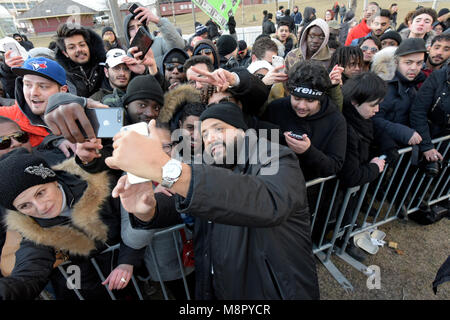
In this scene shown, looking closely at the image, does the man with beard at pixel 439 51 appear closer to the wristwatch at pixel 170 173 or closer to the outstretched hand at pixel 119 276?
the wristwatch at pixel 170 173

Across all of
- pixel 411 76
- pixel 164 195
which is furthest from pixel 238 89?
pixel 411 76

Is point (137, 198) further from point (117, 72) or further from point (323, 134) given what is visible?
point (117, 72)

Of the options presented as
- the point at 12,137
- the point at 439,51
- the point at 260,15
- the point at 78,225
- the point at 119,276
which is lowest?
the point at 119,276

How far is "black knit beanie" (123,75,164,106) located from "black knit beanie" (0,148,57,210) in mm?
1081

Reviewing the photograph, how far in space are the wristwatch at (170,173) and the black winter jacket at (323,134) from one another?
145 centimetres

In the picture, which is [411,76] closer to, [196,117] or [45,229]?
[196,117]

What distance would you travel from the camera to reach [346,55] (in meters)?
3.35

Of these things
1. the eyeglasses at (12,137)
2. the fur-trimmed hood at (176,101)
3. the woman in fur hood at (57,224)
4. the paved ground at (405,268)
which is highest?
the fur-trimmed hood at (176,101)

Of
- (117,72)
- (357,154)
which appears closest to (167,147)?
(117,72)

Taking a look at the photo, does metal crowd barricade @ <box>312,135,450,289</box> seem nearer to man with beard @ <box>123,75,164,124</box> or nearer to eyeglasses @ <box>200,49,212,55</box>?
man with beard @ <box>123,75,164,124</box>

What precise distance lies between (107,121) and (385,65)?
374cm

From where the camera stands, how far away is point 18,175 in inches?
59.2

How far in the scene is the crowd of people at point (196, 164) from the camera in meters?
1.04

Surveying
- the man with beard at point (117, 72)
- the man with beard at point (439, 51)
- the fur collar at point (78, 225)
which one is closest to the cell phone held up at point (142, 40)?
the man with beard at point (117, 72)
